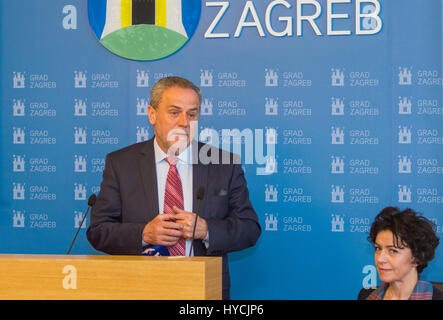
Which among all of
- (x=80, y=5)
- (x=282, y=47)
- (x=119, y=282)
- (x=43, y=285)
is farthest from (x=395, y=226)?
(x=80, y=5)

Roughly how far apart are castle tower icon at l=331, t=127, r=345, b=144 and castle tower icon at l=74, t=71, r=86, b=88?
180cm

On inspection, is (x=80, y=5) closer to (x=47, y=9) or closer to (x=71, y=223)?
(x=47, y=9)

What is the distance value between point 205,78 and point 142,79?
454 mm

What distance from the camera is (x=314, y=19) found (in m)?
4.10

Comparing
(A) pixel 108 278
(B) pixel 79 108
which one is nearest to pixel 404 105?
(B) pixel 79 108

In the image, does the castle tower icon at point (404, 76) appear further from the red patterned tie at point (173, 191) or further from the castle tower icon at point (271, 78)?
the red patterned tie at point (173, 191)

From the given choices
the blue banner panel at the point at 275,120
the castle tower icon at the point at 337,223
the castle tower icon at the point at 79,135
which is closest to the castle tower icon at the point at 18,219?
the blue banner panel at the point at 275,120

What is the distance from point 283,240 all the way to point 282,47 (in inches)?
51.7

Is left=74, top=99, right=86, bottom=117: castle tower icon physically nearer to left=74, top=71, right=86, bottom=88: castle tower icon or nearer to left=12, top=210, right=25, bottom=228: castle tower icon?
left=74, top=71, right=86, bottom=88: castle tower icon

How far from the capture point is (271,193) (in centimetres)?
415

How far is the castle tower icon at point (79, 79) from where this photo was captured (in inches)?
173

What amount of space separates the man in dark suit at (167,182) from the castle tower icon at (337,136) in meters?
0.99

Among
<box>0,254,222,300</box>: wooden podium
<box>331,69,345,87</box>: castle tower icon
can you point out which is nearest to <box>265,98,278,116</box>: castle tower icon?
<box>331,69,345,87</box>: castle tower icon

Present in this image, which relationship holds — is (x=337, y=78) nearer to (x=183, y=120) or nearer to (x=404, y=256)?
(x=183, y=120)
